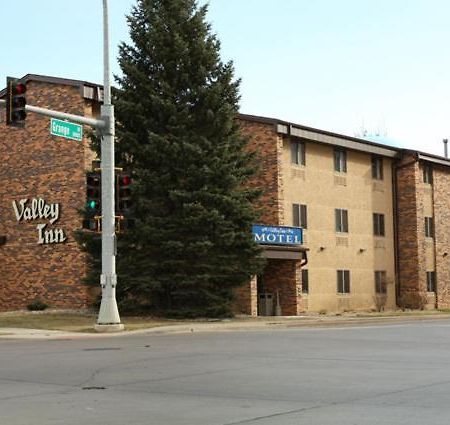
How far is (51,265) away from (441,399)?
29.7 metres

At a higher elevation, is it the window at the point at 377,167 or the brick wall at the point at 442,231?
the window at the point at 377,167

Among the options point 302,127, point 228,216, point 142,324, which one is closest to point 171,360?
point 142,324

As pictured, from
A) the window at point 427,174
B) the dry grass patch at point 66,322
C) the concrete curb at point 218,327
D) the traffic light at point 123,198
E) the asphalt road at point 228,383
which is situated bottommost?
the concrete curb at point 218,327

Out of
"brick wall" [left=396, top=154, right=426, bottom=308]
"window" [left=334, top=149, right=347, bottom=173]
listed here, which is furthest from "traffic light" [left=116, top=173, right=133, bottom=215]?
"brick wall" [left=396, top=154, right=426, bottom=308]

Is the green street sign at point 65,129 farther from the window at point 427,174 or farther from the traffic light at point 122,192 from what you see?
the window at point 427,174

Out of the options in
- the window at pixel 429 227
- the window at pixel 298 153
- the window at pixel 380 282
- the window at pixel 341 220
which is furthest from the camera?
the window at pixel 429 227

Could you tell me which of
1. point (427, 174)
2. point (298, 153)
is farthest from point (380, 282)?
point (298, 153)

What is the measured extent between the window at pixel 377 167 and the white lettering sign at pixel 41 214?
62.3 ft

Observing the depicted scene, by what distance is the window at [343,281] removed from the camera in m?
42.9

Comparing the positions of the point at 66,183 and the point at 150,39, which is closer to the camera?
the point at 150,39

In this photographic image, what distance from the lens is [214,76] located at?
3247cm

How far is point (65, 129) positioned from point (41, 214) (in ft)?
49.0

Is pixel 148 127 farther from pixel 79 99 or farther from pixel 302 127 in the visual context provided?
pixel 302 127

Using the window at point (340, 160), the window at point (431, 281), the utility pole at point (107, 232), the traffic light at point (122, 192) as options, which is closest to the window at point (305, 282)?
the window at point (340, 160)
